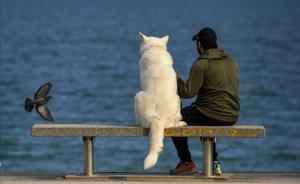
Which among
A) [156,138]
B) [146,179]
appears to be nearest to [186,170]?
[146,179]

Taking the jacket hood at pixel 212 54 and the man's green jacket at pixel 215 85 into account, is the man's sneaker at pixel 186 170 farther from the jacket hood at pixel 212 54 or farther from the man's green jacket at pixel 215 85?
the jacket hood at pixel 212 54

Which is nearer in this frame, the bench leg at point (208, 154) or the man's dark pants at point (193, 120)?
the bench leg at point (208, 154)

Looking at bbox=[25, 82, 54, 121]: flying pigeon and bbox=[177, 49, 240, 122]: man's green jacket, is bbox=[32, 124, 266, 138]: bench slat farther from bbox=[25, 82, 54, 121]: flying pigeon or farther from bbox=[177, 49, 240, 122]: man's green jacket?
bbox=[25, 82, 54, 121]: flying pigeon

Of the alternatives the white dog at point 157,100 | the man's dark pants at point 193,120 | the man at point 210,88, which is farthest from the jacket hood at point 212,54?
the man's dark pants at point 193,120

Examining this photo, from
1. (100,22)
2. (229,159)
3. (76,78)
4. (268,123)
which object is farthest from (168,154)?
(100,22)

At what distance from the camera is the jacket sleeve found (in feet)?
46.0

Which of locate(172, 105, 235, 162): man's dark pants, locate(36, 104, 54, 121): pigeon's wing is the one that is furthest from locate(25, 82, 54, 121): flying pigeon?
locate(172, 105, 235, 162): man's dark pants

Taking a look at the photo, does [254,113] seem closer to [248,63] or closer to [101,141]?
[101,141]

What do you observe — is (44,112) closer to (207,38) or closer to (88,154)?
(88,154)

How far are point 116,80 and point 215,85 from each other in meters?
44.4

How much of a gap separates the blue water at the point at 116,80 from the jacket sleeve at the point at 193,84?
16.4 m

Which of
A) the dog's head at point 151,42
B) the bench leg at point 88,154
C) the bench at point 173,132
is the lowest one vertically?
the bench leg at point 88,154

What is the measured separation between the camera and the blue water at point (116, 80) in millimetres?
34562

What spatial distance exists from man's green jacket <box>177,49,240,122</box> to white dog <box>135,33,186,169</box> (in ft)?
0.61
